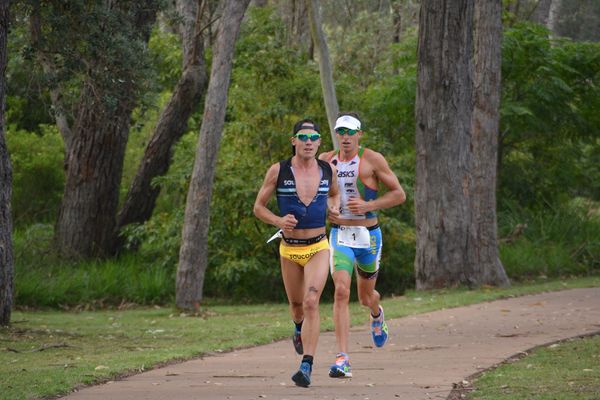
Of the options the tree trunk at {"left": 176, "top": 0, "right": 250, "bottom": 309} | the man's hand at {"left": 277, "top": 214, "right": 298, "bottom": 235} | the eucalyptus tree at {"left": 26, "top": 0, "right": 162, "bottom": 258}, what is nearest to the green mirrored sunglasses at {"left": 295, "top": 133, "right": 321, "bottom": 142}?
the man's hand at {"left": 277, "top": 214, "right": 298, "bottom": 235}

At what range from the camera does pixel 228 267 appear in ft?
76.1

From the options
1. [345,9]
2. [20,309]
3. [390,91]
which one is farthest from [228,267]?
[345,9]

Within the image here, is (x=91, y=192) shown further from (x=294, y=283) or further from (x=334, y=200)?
(x=294, y=283)

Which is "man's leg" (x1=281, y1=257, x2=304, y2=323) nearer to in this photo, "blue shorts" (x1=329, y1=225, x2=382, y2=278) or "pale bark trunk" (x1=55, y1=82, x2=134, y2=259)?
"blue shorts" (x1=329, y1=225, x2=382, y2=278)

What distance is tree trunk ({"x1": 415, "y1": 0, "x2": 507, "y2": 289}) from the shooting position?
834 inches

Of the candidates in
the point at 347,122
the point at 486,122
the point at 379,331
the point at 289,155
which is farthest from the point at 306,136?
the point at 289,155

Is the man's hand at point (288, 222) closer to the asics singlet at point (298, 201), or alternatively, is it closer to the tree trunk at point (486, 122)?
the asics singlet at point (298, 201)

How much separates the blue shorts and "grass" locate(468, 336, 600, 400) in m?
1.58

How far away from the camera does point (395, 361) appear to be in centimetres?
1168

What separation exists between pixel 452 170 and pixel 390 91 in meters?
5.60

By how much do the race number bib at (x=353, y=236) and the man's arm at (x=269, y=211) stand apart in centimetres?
98

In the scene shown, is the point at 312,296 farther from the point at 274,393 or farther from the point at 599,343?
the point at 599,343

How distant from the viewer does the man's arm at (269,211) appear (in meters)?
9.95

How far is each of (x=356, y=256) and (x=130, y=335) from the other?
589 cm
